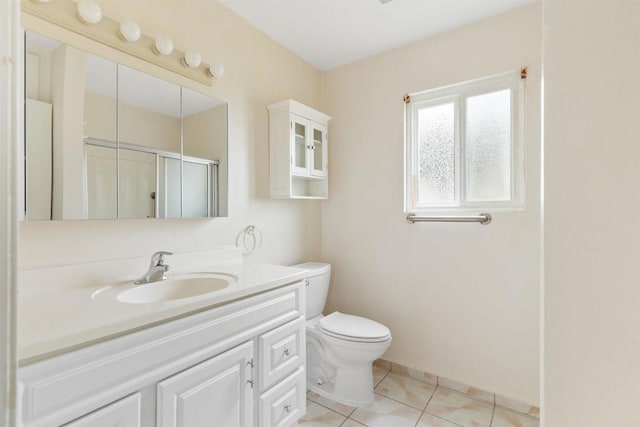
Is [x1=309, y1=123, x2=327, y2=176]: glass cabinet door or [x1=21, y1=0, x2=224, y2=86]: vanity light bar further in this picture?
[x1=309, y1=123, x2=327, y2=176]: glass cabinet door

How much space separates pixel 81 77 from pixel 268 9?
3.62 ft

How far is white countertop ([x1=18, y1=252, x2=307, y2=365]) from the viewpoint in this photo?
2.25 ft

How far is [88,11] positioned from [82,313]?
112 cm

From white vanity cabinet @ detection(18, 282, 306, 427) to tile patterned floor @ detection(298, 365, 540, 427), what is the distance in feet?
1.16

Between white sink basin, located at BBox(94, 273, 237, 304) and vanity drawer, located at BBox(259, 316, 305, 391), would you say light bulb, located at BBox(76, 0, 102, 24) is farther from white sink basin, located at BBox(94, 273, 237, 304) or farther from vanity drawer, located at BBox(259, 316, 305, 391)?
vanity drawer, located at BBox(259, 316, 305, 391)

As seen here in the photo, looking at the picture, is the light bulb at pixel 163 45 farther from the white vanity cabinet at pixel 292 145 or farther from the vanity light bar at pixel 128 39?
the white vanity cabinet at pixel 292 145

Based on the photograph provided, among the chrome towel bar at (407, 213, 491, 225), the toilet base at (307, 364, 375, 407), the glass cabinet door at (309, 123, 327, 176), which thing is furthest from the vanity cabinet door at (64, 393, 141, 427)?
the chrome towel bar at (407, 213, 491, 225)

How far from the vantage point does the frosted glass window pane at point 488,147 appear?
182 centimetres

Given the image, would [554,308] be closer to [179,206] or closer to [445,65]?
[179,206]

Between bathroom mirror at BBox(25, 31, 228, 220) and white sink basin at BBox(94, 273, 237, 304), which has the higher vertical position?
bathroom mirror at BBox(25, 31, 228, 220)

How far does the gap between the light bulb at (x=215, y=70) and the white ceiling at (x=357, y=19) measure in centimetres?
43

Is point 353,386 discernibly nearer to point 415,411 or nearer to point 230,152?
point 415,411

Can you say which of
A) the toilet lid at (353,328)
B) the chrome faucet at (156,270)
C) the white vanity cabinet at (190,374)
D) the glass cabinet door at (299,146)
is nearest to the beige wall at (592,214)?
the white vanity cabinet at (190,374)

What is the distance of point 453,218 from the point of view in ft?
6.13
